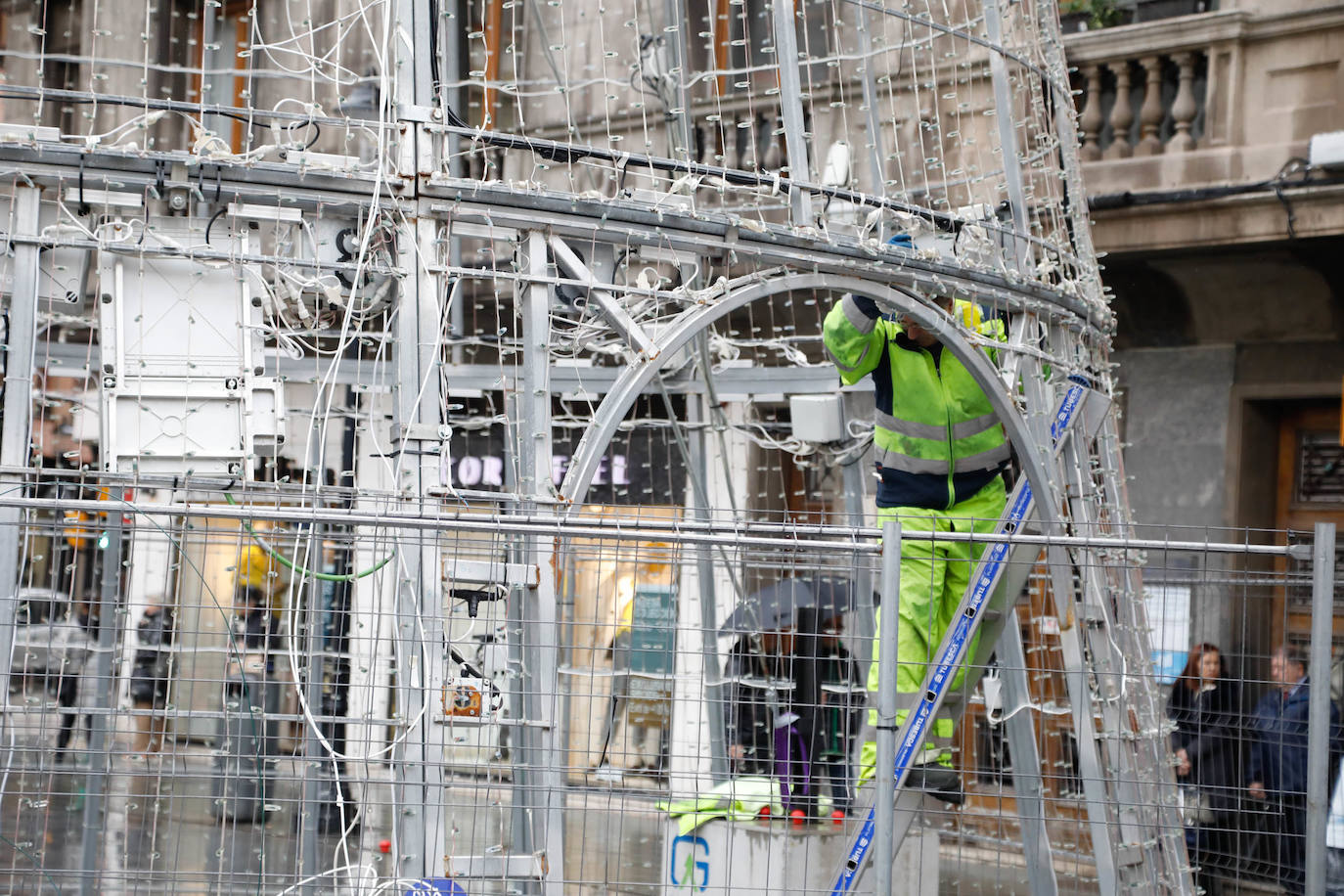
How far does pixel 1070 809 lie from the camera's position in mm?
7121

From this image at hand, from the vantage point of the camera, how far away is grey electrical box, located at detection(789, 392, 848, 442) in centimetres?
783

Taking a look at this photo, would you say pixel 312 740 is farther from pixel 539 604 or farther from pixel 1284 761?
pixel 1284 761

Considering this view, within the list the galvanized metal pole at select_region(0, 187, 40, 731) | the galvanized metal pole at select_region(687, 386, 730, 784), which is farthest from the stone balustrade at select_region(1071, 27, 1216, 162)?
the galvanized metal pole at select_region(0, 187, 40, 731)

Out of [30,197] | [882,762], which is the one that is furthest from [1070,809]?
[30,197]

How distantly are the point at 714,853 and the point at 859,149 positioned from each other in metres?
4.06

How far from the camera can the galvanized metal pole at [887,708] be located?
162 inches

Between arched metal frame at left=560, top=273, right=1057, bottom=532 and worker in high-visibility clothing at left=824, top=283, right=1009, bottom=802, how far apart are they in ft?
0.86

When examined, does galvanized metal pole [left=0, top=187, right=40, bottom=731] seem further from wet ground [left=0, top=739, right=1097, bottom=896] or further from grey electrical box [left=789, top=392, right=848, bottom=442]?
grey electrical box [left=789, top=392, right=848, bottom=442]

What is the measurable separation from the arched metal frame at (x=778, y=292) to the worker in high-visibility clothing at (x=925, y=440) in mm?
261

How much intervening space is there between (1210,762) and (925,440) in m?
1.61

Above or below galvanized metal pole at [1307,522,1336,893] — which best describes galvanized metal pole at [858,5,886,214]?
above

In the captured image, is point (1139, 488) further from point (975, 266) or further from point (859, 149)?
point (975, 266)

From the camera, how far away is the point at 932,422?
20.5 ft

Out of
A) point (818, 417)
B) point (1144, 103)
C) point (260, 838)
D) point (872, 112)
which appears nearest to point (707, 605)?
point (818, 417)
